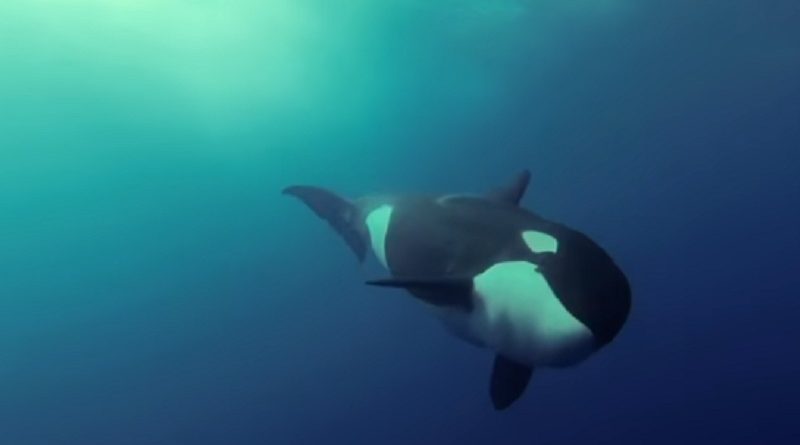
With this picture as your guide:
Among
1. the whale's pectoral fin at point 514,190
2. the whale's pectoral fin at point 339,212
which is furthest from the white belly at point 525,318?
the whale's pectoral fin at point 339,212

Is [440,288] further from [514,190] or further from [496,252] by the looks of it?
[514,190]

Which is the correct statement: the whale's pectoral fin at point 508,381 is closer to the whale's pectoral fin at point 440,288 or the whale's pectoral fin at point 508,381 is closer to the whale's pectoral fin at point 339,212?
the whale's pectoral fin at point 440,288

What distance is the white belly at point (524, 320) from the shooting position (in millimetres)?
4043

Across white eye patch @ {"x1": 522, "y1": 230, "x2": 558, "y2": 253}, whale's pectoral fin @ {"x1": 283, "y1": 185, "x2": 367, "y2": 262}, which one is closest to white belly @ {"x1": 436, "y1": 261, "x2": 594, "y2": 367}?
white eye patch @ {"x1": 522, "y1": 230, "x2": 558, "y2": 253}

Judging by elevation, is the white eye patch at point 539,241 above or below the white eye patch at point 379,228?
below

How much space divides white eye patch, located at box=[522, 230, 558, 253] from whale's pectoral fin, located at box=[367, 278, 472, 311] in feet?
1.34

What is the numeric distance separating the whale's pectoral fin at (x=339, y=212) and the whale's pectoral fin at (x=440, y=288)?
2297mm

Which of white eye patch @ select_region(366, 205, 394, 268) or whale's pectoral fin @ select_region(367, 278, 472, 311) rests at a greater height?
white eye patch @ select_region(366, 205, 394, 268)

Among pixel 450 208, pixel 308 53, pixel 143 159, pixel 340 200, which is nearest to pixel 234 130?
pixel 143 159

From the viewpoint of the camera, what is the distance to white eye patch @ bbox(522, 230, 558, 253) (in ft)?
14.1

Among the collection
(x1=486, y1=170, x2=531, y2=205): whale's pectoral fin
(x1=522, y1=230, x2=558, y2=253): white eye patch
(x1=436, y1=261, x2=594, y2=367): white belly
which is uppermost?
(x1=486, y1=170, x2=531, y2=205): whale's pectoral fin

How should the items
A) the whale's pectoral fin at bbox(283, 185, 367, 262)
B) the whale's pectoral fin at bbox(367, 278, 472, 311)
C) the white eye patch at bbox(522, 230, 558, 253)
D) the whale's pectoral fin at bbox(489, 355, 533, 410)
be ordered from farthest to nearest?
the whale's pectoral fin at bbox(283, 185, 367, 262)
the whale's pectoral fin at bbox(489, 355, 533, 410)
the whale's pectoral fin at bbox(367, 278, 472, 311)
the white eye patch at bbox(522, 230, 558, 253)

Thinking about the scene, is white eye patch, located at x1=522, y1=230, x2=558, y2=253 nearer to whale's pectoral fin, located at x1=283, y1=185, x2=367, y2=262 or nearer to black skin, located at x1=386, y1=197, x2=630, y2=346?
black skin, located at x1=386, y1=197, x2=630, y2=346

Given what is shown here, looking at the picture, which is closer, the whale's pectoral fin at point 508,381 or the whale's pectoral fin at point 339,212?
the whale's pectoral fin at point 508,381
